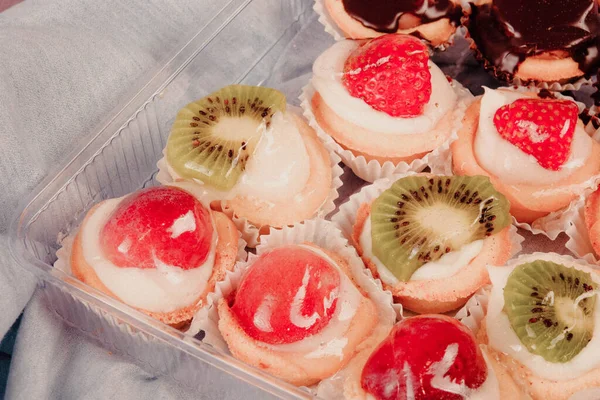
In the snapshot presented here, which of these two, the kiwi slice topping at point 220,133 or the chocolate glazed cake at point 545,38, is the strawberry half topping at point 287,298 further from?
the chocolate glazed cake at point 545,38

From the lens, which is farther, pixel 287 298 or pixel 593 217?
pixel 593 217

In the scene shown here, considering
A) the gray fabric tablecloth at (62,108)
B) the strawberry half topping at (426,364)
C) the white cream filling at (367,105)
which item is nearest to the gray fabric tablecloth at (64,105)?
the gray fabric tablecloth at (62,108)

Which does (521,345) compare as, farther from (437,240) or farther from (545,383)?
(437,240)

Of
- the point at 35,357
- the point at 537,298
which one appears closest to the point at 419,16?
the point at 537,298

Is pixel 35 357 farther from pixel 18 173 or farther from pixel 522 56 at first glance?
pixel 522 56

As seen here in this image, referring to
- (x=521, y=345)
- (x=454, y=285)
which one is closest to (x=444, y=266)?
(x=454, y=285)

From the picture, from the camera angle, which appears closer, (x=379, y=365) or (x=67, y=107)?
(x=379, y=365)

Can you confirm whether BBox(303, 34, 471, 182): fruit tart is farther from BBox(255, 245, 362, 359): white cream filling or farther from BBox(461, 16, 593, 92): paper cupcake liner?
BBox(255, 245, 362, 359): white cream filling
